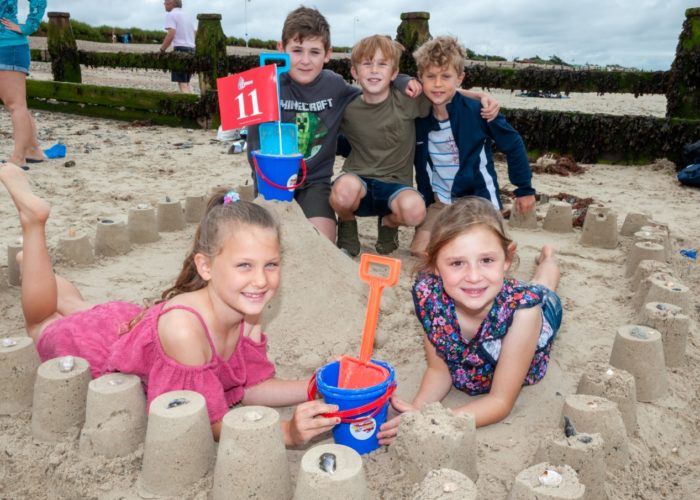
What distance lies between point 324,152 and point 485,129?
887mm

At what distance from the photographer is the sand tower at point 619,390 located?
1932 millimetres

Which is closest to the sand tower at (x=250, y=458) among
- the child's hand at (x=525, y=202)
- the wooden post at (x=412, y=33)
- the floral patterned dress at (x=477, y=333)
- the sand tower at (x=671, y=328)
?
the floral patterned dress at (x=477, y=333)

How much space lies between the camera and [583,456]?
1595 mm

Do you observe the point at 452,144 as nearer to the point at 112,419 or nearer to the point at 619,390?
the point at 619,390

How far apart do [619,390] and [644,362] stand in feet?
0.91

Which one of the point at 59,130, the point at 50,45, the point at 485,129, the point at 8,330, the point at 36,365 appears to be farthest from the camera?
the point at 50,45

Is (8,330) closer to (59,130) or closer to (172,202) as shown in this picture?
(172,202)

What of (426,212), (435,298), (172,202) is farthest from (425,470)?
(172,202)

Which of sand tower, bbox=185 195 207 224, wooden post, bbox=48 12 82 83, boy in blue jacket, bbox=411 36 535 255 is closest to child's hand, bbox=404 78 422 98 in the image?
boy in blue jacket, bbox=411 36 535 255

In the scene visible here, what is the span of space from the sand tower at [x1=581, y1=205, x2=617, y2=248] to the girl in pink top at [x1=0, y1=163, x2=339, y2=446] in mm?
2429

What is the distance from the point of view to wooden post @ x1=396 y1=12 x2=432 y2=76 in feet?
20.4

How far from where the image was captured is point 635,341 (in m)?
2.15

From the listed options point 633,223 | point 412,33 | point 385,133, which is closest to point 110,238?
point 385,133

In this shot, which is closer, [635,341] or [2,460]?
[2,460]
